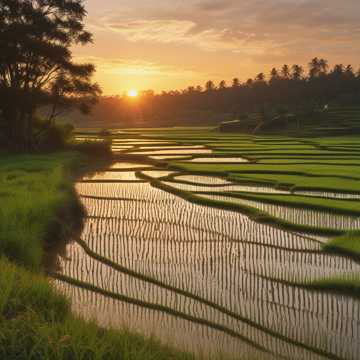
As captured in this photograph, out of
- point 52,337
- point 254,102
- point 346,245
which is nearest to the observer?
point 52,337

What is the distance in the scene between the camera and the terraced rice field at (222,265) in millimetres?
5523

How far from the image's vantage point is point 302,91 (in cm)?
7131

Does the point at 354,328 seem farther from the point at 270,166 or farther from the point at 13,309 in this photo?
the point at 270,166

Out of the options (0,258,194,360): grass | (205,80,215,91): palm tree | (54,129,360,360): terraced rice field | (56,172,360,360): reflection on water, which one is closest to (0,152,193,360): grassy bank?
(0,258,194,360): grass

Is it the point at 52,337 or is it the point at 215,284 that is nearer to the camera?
the point at 52,337

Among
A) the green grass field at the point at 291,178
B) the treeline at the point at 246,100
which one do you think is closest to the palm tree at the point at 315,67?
the treeline at the point at 246,100

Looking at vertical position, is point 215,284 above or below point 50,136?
below

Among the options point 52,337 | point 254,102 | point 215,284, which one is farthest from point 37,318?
point 254,102

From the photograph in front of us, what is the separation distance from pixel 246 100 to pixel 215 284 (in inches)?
2968

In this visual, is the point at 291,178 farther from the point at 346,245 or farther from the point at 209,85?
the point at 209,85

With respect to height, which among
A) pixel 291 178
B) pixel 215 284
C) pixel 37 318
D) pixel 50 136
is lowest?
pixel 215 284

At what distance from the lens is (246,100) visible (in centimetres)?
8044

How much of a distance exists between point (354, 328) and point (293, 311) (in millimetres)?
739

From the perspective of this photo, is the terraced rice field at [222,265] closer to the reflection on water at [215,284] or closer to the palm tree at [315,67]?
the reflection on water at [215,284]
